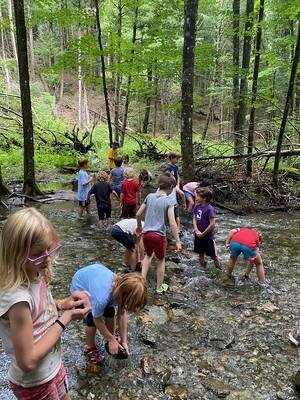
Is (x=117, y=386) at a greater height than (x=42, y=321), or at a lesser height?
lesser

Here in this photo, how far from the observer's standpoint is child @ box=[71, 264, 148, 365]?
330 cm

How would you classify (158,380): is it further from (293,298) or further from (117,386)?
(293,298)

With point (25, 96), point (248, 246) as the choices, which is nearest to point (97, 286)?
point (248, 246)

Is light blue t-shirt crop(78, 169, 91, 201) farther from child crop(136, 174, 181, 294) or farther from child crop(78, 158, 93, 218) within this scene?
child crop(136, 174, 181, 294)

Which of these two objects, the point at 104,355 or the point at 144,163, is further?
the point at 144,163

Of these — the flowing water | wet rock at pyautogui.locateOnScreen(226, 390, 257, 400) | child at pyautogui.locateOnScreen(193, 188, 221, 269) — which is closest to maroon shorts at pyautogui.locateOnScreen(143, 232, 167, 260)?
the flowing water

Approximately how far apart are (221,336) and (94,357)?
168 centimetres

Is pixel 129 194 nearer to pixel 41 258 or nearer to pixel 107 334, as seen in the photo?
pixel 107 334

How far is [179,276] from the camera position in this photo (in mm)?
6793

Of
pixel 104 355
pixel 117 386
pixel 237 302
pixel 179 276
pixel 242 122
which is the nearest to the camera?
pixel 117 386

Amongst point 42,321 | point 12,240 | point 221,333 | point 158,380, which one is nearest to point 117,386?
point 158,380

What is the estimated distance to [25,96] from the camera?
1093 cm

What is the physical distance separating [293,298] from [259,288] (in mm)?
564

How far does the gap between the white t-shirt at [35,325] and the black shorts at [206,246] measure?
4.91 metres
